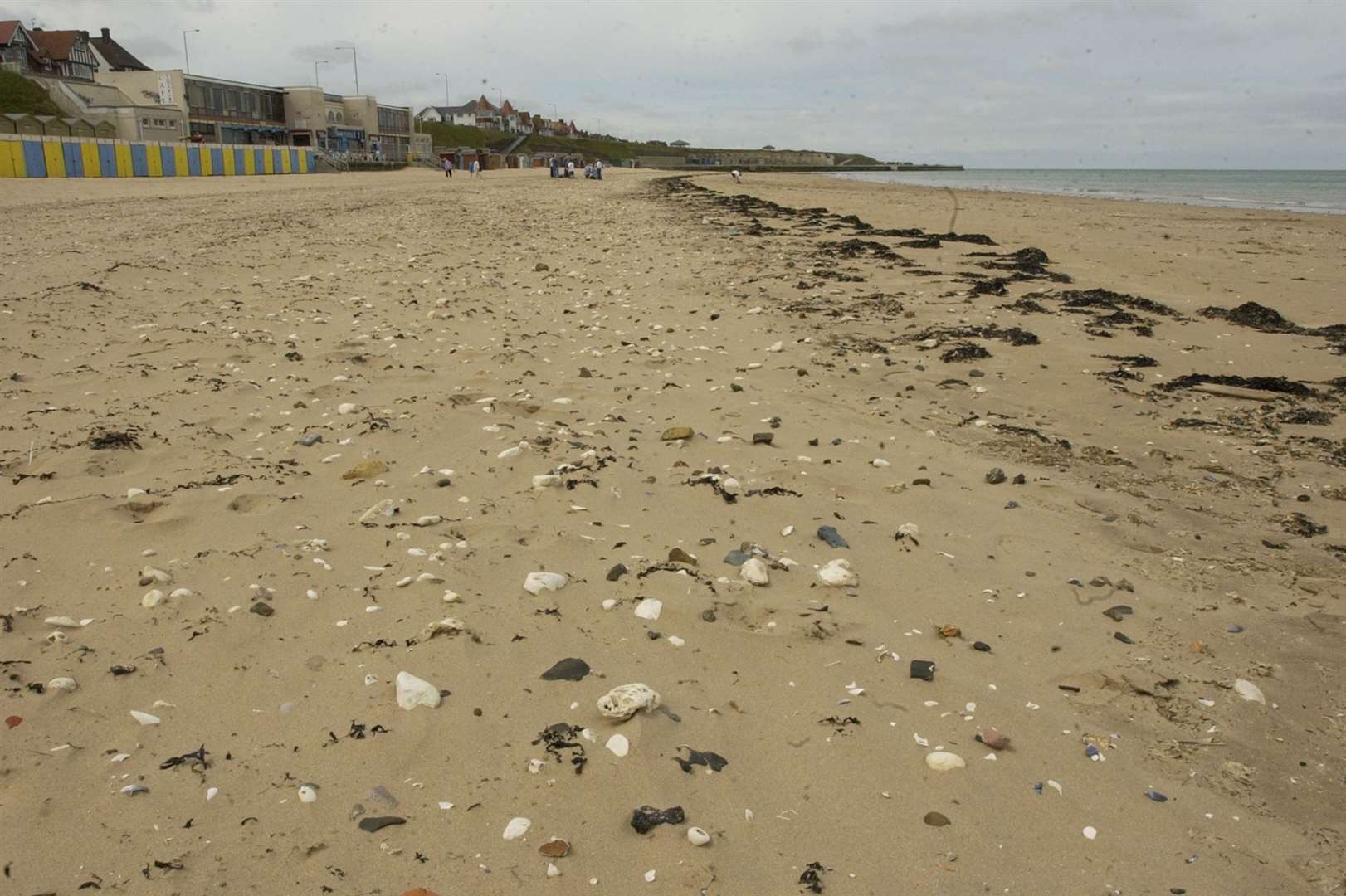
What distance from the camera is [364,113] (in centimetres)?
10656

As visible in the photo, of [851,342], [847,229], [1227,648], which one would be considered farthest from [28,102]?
[1227,648]

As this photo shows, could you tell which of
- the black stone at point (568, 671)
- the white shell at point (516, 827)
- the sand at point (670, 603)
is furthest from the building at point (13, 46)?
the white shell at point (516, 827)

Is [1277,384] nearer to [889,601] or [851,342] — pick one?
[851,342]

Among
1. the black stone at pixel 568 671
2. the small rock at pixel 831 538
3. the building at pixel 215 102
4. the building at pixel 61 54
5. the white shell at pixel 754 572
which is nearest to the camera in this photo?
the black stone at pixel 568 671

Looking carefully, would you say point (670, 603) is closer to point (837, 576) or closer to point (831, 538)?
point (837, 576)

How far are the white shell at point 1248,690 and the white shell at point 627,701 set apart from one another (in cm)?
240

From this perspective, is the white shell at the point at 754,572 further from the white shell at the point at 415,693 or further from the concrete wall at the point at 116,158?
the concrete wall at the point at 116,158

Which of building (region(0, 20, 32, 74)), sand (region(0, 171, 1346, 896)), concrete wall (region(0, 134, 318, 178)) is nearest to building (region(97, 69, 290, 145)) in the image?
building (region(0, 20, 32, 74))

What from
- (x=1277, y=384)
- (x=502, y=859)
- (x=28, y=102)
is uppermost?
(x=28, y=102)

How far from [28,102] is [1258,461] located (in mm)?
90660

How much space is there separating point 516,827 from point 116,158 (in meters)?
56.2

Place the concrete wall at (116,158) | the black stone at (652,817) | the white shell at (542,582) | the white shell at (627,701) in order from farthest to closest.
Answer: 1. the concrete wall at (116,158)
2. the white shell at (542,582)
3. the white shell at (627,701)
4. the black stone at (652,817)

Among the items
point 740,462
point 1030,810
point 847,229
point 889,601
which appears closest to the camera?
point 1030,810

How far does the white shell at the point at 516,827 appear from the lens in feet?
8.81
